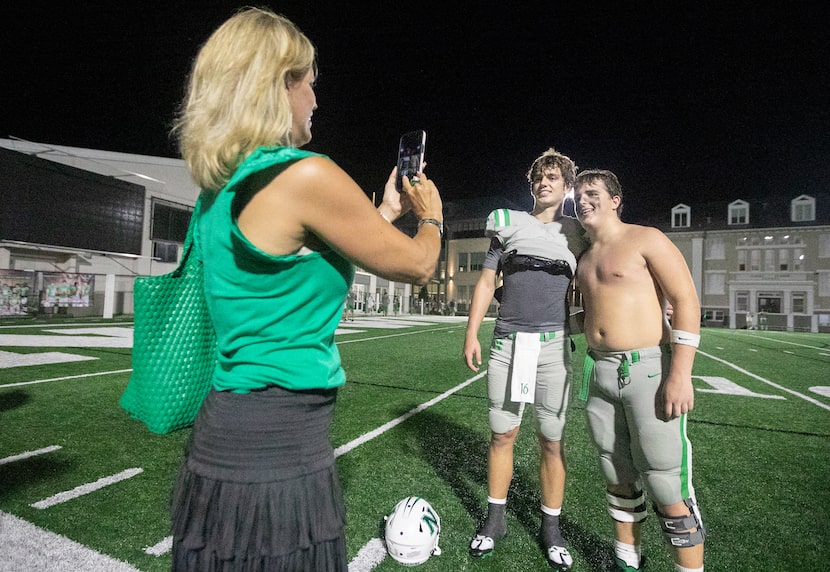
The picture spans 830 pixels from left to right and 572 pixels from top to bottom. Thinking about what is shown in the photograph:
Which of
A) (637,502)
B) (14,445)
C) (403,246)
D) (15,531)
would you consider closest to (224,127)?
(403,246)

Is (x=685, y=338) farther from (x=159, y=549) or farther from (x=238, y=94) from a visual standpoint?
(x=159, y=549)

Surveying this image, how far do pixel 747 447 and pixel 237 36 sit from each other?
20.3 feet

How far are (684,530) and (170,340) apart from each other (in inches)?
94.6

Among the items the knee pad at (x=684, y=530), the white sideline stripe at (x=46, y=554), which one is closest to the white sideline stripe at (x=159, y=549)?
the white sideline stripe at (x=46, y=554)

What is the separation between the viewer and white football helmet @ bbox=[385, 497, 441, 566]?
8.41ft

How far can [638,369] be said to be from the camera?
233 centimetres

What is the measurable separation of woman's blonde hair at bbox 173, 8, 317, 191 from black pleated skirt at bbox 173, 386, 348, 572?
0.56 metres

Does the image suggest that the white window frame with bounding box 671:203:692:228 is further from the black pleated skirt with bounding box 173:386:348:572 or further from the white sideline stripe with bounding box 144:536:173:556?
the black pleated skirt with bounding box 173:386:348:572

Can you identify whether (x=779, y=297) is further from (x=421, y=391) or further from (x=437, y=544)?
(x=437, y=544)

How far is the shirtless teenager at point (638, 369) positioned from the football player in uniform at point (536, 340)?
0.95 feet

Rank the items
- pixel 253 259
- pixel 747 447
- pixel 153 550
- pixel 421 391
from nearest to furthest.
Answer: pixel 253 259 < pixel 153 550 < pixel 747 447 < pixel 421 391

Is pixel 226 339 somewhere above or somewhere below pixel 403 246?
below

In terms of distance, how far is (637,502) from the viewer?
243cm

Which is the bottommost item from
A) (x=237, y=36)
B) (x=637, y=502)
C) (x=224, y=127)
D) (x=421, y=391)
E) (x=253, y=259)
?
(x=421, y=391)
